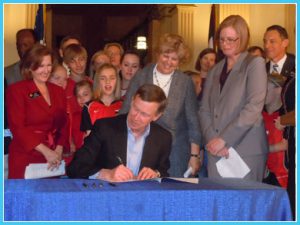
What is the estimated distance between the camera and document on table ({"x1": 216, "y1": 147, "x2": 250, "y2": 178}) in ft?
11.0

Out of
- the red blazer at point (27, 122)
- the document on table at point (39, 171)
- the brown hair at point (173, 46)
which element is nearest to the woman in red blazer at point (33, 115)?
the red blazer at point (27, 122)

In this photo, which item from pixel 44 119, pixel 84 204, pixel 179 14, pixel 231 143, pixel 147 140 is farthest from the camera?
pixel 179 14

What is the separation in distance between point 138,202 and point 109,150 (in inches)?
26.0

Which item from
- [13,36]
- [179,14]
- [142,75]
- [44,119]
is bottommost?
[44,119]

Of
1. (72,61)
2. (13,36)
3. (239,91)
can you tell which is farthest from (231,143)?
(13,36)

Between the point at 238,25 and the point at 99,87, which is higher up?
the point at 238,25

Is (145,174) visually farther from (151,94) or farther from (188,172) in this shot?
(188,172)

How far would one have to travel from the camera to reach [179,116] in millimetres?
3746

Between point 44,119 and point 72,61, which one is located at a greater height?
point 72,61

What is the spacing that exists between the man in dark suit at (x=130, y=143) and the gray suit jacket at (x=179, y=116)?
80 centimetres

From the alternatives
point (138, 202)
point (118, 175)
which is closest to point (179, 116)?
point (118, 175)

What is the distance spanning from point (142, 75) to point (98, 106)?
45cm

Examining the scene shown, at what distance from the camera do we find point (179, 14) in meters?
9.48

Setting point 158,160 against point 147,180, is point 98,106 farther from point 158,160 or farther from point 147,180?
point 147,180
